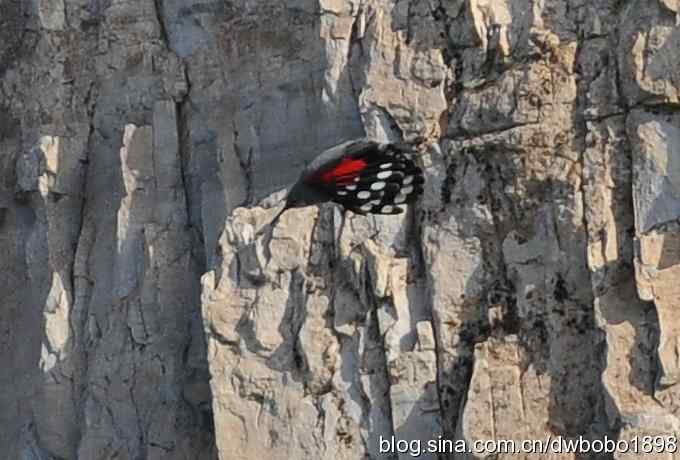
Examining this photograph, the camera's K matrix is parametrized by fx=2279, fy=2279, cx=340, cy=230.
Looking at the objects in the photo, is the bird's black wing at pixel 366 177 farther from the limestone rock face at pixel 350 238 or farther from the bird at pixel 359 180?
the limestone rock face at pixel 350 238

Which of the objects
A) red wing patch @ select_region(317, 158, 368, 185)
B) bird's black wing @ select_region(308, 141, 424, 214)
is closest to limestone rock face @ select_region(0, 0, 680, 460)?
bird's black wing @ select_region(308, 141, 424, 214)

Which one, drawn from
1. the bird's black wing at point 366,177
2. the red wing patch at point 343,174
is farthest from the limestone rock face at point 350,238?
the red wing patch at point 343,174

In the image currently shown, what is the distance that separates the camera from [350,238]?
59.0 ft

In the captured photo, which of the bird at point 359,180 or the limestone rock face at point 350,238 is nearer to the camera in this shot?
the bird at point 359,180

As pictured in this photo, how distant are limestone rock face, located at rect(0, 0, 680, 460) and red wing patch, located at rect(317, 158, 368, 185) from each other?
2750 millimetres

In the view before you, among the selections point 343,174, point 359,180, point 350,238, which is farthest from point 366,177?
point 350,238

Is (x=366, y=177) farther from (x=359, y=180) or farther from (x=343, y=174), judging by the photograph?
(x=343, y=174)

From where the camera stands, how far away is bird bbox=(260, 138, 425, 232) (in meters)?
14.9

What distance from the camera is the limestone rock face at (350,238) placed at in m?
17.0

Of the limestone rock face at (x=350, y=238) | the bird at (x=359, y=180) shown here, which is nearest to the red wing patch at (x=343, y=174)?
the bird at (x=359, y=180)

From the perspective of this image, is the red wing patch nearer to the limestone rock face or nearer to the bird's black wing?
the bird's black wing

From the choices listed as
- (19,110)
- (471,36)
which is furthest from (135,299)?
(471,36)

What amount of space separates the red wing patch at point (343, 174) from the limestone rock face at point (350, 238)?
275cm

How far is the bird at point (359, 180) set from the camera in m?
14.9
